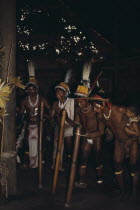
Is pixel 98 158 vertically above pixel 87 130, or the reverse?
pixel 87 130

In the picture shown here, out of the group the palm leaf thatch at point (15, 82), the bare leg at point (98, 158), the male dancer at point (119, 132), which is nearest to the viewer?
the palm leaf thatch at point (15, 82)

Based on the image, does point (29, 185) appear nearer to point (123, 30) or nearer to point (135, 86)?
point (135, 86)

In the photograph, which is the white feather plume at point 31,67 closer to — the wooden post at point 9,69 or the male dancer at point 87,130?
the male dancer at point 87,130

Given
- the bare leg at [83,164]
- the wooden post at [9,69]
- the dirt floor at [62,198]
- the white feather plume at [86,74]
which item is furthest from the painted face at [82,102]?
the dirt floor at [62,198]

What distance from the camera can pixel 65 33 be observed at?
462 inches

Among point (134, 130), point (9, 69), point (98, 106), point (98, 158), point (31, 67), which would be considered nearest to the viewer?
point (9, 69)

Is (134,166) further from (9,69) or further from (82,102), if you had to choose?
(9,69)

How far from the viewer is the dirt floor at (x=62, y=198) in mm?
5883

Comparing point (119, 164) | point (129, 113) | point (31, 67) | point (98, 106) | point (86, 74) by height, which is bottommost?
point (119, 164)

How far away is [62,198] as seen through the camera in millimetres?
6270

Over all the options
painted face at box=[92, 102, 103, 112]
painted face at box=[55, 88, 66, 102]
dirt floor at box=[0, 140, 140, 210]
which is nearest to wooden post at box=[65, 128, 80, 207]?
dirt floor at box=[0, 140, 140, 210]

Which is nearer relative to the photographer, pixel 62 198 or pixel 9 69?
pixel 9 69

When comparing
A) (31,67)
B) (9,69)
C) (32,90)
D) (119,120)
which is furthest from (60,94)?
(9,69)

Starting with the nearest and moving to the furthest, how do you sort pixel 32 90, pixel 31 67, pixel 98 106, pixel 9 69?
1. pixel 9 69
2. pixel 98 106
3. pixel 31 67
4. pixel 32 90
